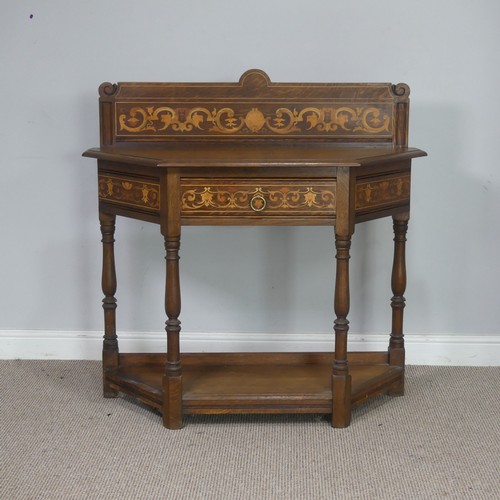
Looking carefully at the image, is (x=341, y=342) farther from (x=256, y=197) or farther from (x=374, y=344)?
(x=374, y=344)

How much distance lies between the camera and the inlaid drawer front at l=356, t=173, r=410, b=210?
3400 millimetres

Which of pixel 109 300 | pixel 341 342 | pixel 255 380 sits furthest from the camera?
pixel 109 300

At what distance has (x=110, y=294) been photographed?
382 cm

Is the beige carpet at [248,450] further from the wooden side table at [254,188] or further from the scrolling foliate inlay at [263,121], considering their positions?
the scrolling foliate inlay at [263,121]

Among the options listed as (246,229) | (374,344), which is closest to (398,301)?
(374,344)

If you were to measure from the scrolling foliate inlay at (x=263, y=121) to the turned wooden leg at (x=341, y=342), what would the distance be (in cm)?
60

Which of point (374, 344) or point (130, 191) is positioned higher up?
point (130, 191)

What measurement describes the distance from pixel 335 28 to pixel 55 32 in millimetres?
1113

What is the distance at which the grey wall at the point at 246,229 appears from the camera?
13.1 ft

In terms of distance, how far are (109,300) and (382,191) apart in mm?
1110

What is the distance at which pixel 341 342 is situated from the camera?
346cm

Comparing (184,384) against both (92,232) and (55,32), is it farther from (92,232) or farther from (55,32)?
(55,32)

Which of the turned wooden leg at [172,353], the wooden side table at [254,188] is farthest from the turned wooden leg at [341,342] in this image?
the turned wooden leg at [172,353]

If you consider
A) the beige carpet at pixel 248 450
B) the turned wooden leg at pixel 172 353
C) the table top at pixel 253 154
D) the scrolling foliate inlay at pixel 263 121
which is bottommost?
the beige carpet at pixel 248 450
